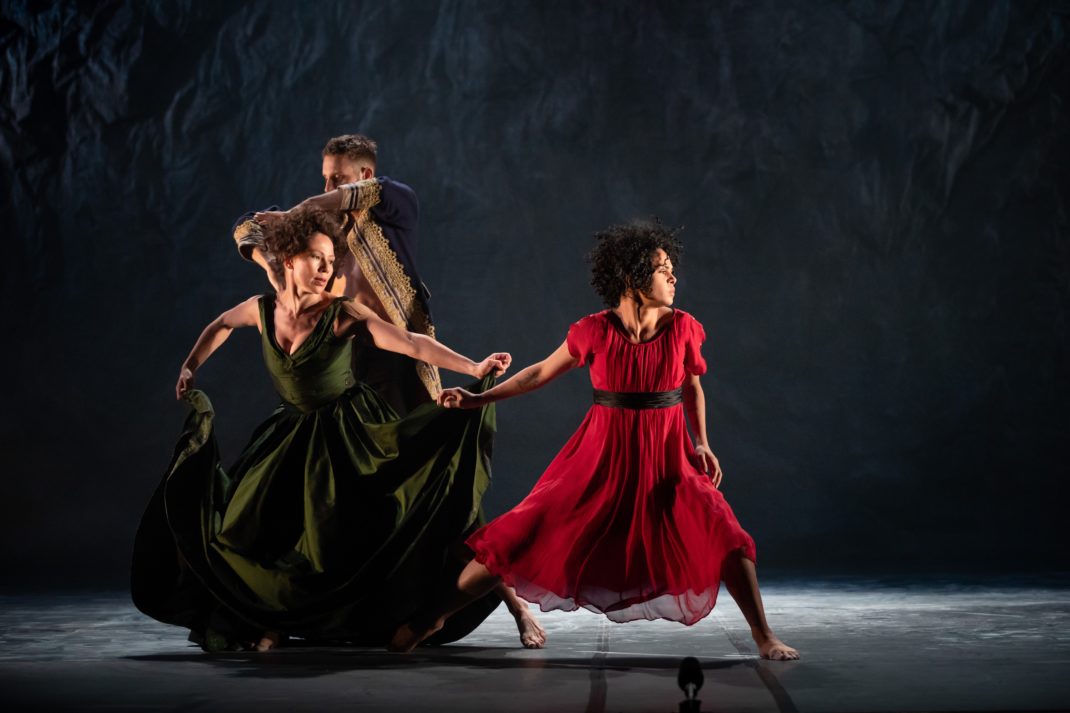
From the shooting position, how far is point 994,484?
6.66 meters

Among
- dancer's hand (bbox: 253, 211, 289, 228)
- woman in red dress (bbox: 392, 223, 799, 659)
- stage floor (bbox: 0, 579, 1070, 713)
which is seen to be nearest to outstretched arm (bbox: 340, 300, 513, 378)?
woman in red dress (bbox: 392, 223, 799, 659)

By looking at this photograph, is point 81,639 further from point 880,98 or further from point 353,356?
point 880,98

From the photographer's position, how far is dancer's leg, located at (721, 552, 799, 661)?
3.20 metres

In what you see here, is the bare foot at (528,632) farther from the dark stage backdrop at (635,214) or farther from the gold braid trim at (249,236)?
the dark stage backdrop at (635,214)

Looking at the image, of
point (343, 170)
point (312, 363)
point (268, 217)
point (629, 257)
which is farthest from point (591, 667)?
point (343, 170)

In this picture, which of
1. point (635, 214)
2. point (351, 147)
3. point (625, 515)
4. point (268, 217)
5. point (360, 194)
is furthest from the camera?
point (635, 214)

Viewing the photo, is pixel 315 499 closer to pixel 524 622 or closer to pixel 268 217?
pixel 524 622

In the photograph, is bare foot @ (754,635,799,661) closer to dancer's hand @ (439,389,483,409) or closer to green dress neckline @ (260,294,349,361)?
dancer's hand @ (439,389,483,409)

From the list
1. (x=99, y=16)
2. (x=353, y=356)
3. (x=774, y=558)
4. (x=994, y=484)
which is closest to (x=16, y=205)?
(x=99, y=16)

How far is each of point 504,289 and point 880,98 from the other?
2.27 m

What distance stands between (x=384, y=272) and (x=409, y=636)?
3.97 ft

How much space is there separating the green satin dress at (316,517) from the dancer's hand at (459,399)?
8 centimetres

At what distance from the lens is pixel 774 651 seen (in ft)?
10.6

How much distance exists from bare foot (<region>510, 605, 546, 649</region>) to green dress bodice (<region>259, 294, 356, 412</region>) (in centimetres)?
84
